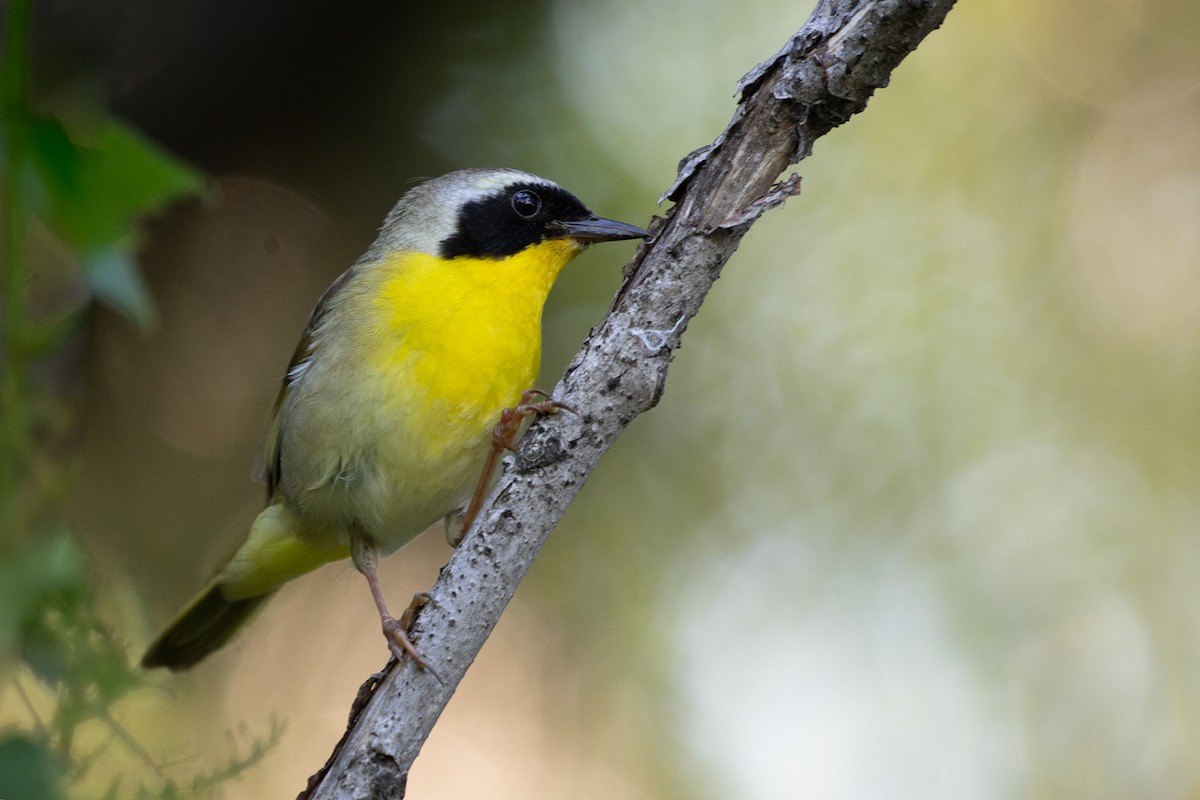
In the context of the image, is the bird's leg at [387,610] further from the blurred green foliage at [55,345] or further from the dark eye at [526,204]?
the dark eye at [526,204]

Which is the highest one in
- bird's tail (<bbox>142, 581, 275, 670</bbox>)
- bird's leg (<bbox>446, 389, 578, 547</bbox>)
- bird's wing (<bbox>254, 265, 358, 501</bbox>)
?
bird's wing (<bbox>254, 265, 358, 501</bbox>)

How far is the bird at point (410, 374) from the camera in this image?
3863 mm

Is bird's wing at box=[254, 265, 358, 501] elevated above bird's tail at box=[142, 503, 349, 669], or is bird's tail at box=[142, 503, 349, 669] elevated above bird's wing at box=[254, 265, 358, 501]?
bird's wing at box=[254, 265, 358, 501]

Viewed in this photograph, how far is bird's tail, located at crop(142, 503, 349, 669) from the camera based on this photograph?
4430mm

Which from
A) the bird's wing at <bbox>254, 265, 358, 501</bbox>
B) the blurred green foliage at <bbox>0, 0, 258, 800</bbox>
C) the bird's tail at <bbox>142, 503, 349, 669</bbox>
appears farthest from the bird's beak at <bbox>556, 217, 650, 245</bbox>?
the blurred green foliage at <bbox>0, 0, 258, 800</bbox>

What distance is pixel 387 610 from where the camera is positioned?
3.60 meters

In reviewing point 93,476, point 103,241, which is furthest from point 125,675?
point 93,476

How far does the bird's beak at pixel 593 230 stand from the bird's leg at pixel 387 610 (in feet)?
4.51

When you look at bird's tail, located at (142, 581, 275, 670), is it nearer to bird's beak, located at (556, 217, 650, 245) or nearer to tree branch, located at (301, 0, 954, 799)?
bird's beak, located at (556, 217, 650, 245)

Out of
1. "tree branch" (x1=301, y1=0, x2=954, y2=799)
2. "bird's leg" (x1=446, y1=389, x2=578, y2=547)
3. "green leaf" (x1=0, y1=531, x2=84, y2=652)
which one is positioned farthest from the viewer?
"bird's leg" (x1=446, y1=389, x2=578, y2=547)

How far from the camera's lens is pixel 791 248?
6.77m

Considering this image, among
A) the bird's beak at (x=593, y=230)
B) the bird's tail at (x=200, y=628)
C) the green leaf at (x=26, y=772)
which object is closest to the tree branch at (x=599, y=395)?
the green leaf at (x=26, y=772)

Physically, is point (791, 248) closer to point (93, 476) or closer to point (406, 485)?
point (406, 485)

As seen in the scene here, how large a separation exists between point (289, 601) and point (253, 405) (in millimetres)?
1219
